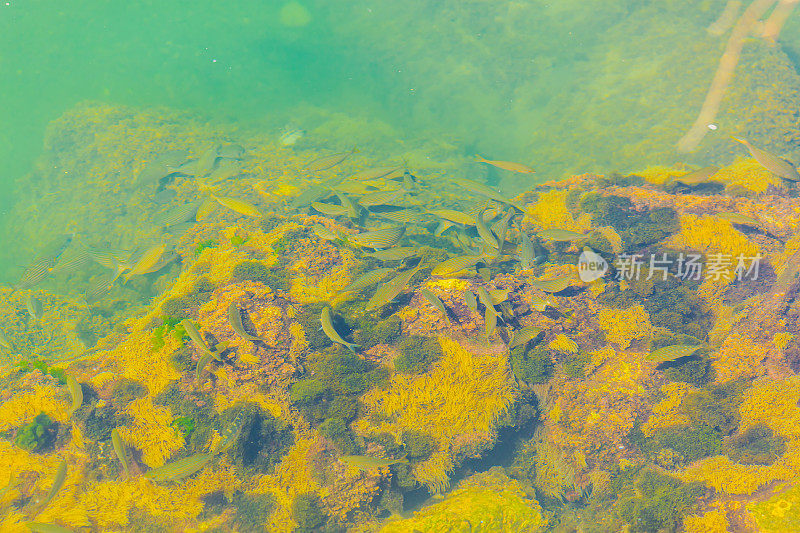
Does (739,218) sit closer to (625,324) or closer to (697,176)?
(697,176)

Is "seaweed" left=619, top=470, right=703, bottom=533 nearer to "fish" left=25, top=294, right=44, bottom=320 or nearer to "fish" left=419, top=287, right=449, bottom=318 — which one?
"fish" left=419, top=287, right=449, bottom=318

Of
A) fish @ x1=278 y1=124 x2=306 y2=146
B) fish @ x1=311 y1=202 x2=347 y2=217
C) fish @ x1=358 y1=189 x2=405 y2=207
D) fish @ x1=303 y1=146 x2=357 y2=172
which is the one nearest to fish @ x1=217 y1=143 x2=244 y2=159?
fish @ x1=278 y1=124 x2=306 y2=146

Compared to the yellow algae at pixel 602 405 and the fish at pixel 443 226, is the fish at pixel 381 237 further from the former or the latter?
the yellow algae at pixel 602 405

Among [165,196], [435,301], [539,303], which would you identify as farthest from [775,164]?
[165,196]

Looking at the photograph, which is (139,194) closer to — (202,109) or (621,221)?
(202,109)

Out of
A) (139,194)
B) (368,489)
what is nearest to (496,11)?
(139,194)
